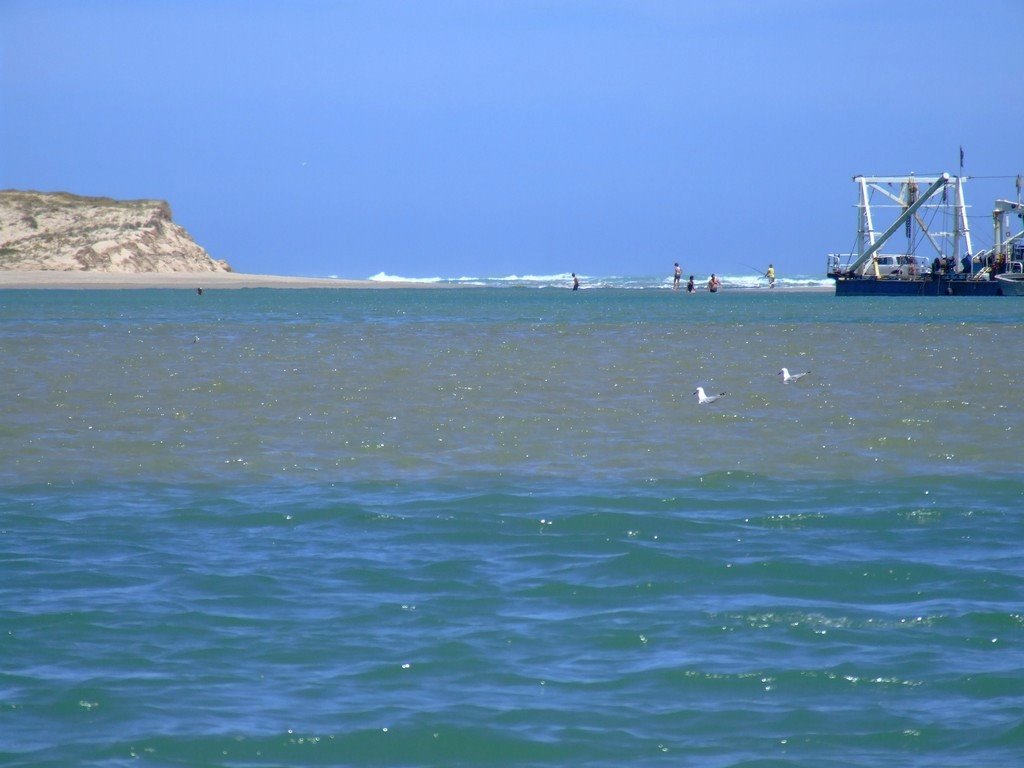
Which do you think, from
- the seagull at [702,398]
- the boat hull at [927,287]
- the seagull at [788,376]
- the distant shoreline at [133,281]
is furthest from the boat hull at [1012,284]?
the seagull at [702,398]

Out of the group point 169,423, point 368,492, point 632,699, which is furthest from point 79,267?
point 632,699

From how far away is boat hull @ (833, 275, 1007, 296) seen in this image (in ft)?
183

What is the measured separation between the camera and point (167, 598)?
746 cm

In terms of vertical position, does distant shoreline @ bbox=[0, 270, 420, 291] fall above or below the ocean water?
above

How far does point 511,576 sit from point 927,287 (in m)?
54.0

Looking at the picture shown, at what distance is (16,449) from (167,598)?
Result: 20.9 feet

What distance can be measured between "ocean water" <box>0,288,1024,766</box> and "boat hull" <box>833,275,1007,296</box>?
131ft

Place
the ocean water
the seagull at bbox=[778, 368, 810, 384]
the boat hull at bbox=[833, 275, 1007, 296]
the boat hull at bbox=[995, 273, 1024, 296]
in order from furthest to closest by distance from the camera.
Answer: the boat hull at bbox=[833, 275, 1007, 296]
the boat hull at bbox=[995, 273, 1024, 296]
the seagull at bbox=[778, 368, 810, 384]
the ocean water

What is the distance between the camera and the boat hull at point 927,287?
55750 mm

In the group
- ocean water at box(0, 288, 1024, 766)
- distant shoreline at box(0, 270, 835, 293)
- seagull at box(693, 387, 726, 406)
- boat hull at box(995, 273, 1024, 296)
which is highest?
distant shoreline at box(0, 270, 835, 293)


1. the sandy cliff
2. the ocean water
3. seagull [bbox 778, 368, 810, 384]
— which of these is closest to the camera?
the ocean water

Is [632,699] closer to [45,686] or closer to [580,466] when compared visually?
[45,686]

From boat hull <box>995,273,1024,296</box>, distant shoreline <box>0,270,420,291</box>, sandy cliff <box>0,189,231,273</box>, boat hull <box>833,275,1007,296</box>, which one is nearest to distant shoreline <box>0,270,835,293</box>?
distant shoreline <box>0,270,420,291</box>

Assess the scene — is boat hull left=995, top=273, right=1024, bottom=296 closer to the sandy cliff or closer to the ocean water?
the ocean water
